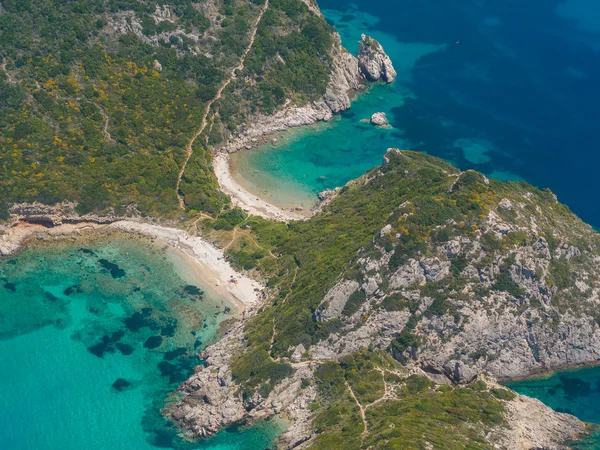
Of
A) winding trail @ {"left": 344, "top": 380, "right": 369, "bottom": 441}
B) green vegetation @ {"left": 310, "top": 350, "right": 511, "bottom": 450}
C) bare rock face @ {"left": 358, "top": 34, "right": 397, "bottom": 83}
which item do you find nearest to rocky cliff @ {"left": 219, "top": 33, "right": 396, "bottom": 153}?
bare rock face @ {"left": 358, "top": 34, "right": 397, "bottom": 83}

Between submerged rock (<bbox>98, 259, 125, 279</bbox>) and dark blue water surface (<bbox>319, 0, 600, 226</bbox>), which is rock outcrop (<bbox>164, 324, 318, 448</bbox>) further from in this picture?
dark blue water surface (<bbox>319, 0, 600, 226</bbox>)

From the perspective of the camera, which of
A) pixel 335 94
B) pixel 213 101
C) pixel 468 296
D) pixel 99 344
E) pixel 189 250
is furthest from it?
pixel 335 94

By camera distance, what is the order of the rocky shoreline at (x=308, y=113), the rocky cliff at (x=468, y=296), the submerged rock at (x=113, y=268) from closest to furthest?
1. the rocky cliff at (x=468, y=296)
2. the submerged rock at (x=113, y=268)
3. the rocky shoreline at (x=308, y=113)

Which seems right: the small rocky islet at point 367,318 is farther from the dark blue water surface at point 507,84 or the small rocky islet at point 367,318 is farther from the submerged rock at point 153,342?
the dark blue water surface at point 507,84

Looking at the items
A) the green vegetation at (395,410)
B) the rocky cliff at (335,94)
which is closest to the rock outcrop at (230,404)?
the green vegetation at (395,410)

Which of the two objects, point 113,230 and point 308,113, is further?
point 308,113

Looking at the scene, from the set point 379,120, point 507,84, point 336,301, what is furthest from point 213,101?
point 507,84

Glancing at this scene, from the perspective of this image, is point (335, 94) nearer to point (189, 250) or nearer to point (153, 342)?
point (189, 250)
